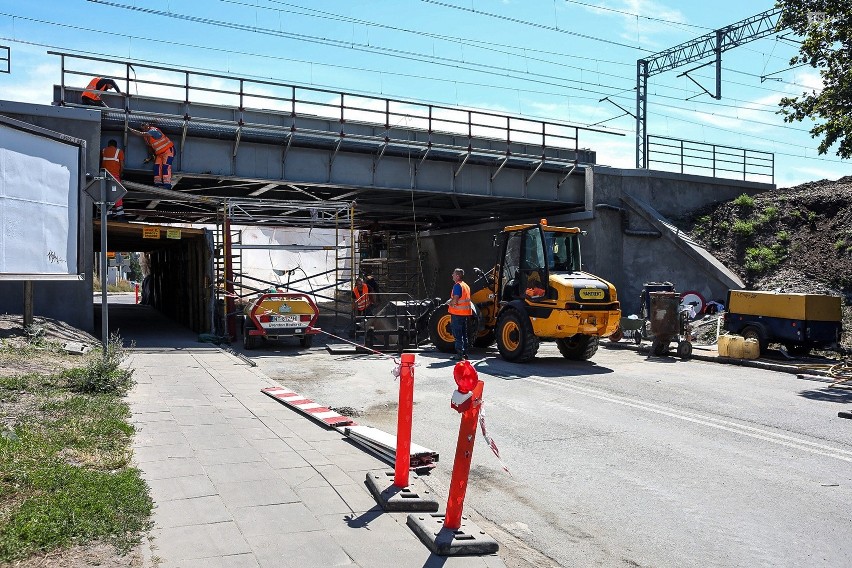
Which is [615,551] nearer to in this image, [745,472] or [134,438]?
[745,472]

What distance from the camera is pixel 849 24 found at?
47.3 feet

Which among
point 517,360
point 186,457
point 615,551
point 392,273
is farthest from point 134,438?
point 392,273

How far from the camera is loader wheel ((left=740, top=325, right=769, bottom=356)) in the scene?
15638 millimetres

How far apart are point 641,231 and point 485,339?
11.7 meters

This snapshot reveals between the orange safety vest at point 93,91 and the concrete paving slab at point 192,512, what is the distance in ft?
52.6

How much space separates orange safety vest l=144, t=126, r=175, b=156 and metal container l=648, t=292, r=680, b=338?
1305 cm

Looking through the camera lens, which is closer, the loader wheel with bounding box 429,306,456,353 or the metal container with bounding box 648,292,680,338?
the metal container with bounding box 648,292,680,338

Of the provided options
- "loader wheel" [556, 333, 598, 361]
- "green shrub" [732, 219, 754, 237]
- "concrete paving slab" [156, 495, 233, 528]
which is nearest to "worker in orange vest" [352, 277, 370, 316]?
"loader wheel" [556, 333, 598, 361]

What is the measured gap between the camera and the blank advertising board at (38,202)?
12.6 meters

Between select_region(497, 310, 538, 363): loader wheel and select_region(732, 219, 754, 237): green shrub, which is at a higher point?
select_region(732, 219, 754, 237): green shrub

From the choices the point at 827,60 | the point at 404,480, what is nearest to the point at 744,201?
the point at 827,60

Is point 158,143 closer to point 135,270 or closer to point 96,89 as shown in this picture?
point 96,89

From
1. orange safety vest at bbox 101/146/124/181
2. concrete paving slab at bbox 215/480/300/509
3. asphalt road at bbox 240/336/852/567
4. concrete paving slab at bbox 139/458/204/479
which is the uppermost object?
orange safety vest at bbox 101/146/124/181

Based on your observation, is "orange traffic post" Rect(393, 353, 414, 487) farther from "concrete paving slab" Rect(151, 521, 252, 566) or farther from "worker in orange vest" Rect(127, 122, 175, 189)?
"worker in orange vest" Rect(127, 122, 175, 189)
